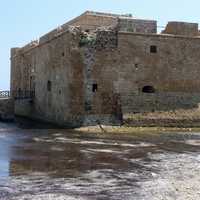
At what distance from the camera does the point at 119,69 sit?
27156 millimetres

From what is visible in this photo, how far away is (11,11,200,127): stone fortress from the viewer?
26.6 m

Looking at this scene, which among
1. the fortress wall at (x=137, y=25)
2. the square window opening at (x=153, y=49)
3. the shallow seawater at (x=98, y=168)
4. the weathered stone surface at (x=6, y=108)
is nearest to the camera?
the shallow seawater at (x=98, y=168)

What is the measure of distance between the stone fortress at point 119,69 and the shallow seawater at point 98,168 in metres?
4.80

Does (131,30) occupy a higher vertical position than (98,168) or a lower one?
higher

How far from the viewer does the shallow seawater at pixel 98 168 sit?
404 inches

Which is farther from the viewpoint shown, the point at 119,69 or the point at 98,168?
the point at 119,69

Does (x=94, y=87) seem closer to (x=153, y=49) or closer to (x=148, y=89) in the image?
(x=148, y=89)

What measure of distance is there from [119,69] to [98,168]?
14325 mm

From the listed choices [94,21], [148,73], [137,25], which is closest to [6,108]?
[94,21]

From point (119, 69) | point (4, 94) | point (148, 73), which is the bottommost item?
point (4, 94)

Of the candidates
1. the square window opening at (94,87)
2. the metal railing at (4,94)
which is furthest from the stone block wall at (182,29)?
the metal railing at (4,94)

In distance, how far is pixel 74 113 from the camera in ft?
87.0

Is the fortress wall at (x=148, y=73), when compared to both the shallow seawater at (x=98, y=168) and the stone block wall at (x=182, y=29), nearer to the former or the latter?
the stone block wall at (x=182, y=29)

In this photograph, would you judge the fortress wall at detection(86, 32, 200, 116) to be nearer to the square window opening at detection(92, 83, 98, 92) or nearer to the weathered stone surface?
the square window opening at detection(92, 83, 98, 92)
